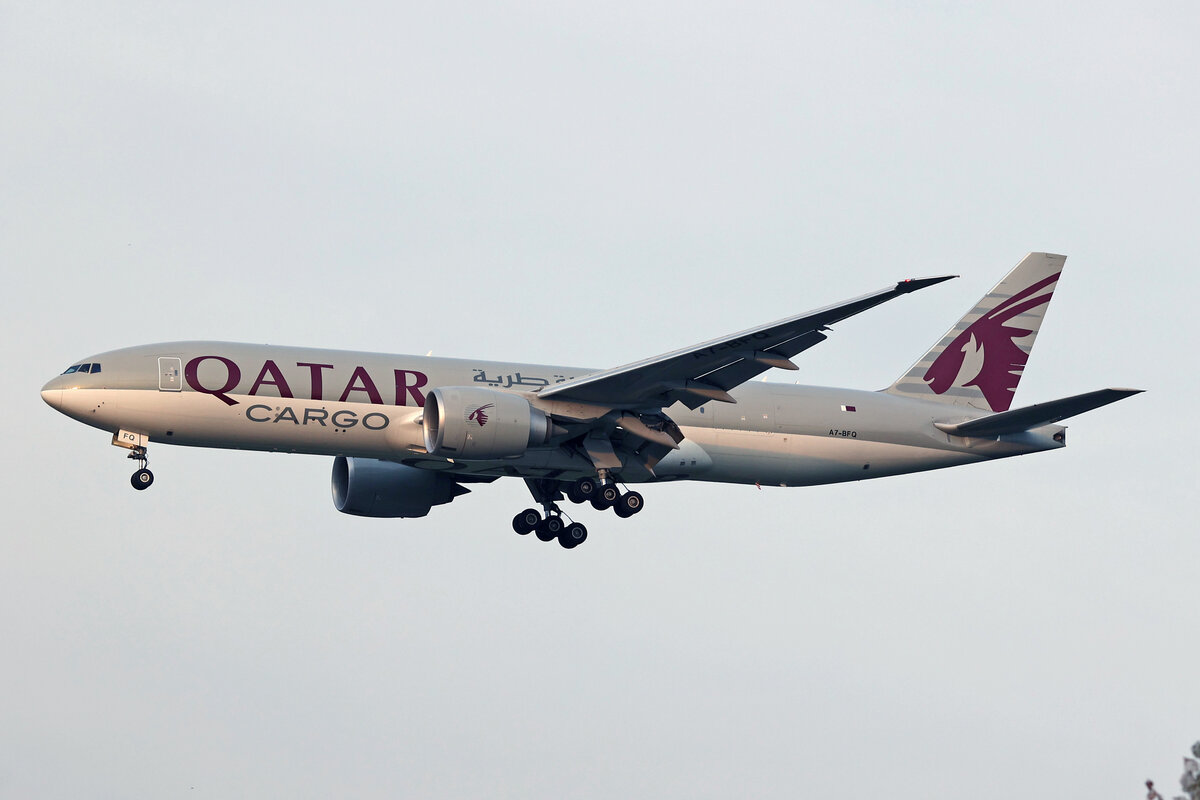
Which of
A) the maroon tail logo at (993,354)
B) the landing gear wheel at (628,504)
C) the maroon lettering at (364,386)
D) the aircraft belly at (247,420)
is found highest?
the maroon tail logo at (993,354)

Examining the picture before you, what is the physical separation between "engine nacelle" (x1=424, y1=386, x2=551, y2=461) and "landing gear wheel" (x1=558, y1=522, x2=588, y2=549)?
6505 mm

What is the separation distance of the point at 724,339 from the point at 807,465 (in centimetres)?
805

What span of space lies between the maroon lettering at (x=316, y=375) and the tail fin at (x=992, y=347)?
17.2 meters

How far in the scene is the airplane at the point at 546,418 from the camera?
40.9 m

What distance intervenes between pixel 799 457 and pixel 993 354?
8591 mm

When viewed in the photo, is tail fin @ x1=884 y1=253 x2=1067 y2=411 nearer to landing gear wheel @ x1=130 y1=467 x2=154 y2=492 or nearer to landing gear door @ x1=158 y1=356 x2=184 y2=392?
landing gear door @ x1=158 y1=356 x2=184 y2=392

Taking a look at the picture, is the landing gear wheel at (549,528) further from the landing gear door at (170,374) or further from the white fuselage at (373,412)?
the landing gear door at (170,374)

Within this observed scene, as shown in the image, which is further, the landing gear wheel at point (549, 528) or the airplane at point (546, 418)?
the landing gear wheel at point (549, 528)

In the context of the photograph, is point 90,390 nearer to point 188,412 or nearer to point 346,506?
point 188,412

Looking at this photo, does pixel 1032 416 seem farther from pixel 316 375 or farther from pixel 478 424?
pixel 316 375

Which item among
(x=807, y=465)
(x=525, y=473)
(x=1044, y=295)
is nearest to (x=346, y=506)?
(x=525, y=473)

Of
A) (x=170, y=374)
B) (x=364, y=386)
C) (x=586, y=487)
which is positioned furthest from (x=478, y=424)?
(x=170, y=374)

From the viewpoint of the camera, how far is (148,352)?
1651 inches

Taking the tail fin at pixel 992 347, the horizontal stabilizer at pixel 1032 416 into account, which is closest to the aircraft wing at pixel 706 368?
the horizontal stabilizer at pixel 1032 416
